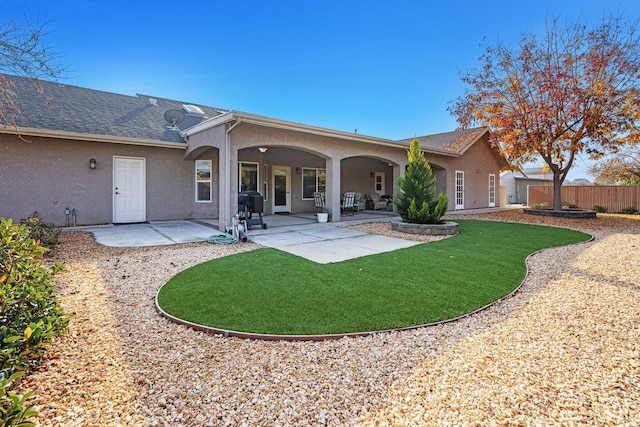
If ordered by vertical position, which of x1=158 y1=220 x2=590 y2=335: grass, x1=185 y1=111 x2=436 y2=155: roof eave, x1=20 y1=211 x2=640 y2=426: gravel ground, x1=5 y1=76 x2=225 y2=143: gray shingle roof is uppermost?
x1=5 y1=76 x2=225 y2=143: gray shingle roof

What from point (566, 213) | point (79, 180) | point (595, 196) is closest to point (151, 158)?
point (79, 180)

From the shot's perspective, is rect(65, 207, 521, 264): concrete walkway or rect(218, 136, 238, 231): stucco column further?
rect(218, 136, 238, 231): stucco column

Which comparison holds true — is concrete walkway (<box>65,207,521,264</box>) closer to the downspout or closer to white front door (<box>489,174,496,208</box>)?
the downspout

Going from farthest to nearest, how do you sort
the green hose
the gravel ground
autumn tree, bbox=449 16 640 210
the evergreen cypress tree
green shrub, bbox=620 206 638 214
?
1. green shrub, bbox=620 206 638 214
2. autumn tree, bbox=449 16 640 210
3. the evergreen cypress tree
4. the green hose
5. the gravel ground

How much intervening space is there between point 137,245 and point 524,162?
1700 centimetres

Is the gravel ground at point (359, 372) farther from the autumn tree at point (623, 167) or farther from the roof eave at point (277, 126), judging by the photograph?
the autumn tree at point (623, 167)

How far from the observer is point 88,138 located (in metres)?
9.48

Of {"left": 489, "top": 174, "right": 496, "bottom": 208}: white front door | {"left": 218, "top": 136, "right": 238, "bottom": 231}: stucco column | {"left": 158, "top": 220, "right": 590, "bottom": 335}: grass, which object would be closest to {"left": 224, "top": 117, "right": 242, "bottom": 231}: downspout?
{"left": 218, "top": 136, "right": 238, "bottom": 231}: stucco column

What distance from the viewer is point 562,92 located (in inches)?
484

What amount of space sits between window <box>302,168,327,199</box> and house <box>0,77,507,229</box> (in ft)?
0.15

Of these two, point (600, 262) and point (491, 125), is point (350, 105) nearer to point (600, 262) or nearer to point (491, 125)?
point (491, 125)

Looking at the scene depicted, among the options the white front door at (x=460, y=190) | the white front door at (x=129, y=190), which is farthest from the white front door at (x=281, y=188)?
the white front door at (x=460, y=190)

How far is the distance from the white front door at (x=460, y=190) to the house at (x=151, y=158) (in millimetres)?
2251

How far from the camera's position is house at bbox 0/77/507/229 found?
884cm
